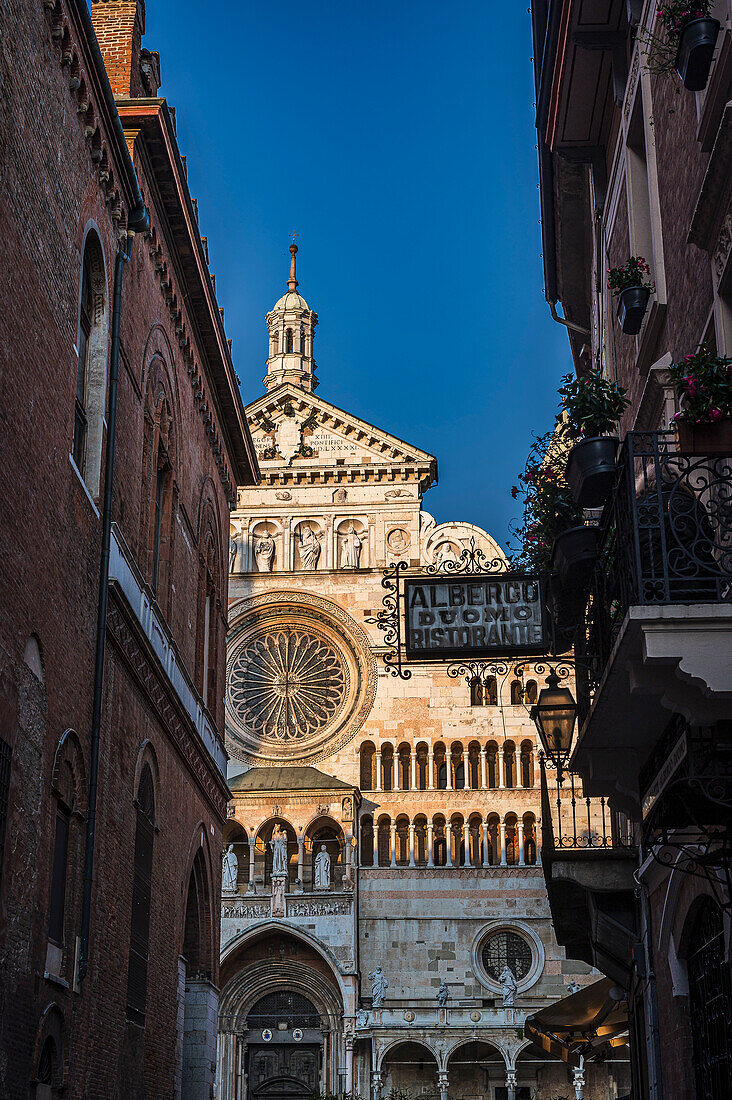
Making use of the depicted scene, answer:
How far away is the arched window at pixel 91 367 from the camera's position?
14617 millimetres

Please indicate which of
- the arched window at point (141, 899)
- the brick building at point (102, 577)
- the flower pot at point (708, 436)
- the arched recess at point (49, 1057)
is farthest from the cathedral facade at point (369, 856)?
the flower pot at point (708, 436)

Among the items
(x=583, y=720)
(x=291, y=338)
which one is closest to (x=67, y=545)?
(x=583, y=720)

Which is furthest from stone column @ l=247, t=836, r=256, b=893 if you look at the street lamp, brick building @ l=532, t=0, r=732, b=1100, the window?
the window

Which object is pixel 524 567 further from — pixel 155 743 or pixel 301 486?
pixel 301 486

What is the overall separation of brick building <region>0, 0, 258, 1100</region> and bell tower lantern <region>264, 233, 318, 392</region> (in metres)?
29.1

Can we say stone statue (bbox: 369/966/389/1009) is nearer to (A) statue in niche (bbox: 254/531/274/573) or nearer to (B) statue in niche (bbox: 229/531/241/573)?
(A) statue in niche (bbox: 254/531/274/573)

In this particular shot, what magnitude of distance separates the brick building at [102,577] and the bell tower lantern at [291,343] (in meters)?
29.1

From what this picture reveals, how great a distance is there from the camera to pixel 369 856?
42.6 meters

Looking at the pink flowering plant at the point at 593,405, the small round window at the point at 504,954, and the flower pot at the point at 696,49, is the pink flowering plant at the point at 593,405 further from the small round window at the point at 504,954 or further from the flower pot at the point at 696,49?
the small round window at the point at 504,954

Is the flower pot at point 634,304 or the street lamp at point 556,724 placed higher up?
the flower pot at point 634,304

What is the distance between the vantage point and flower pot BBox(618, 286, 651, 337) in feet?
41.4

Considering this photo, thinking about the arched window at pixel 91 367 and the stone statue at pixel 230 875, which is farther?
the stone statue at pixel 230 875

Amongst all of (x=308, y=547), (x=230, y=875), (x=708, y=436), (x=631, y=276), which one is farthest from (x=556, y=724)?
(x=308, y=547)

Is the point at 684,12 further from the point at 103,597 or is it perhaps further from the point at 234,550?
the point at 234,550
